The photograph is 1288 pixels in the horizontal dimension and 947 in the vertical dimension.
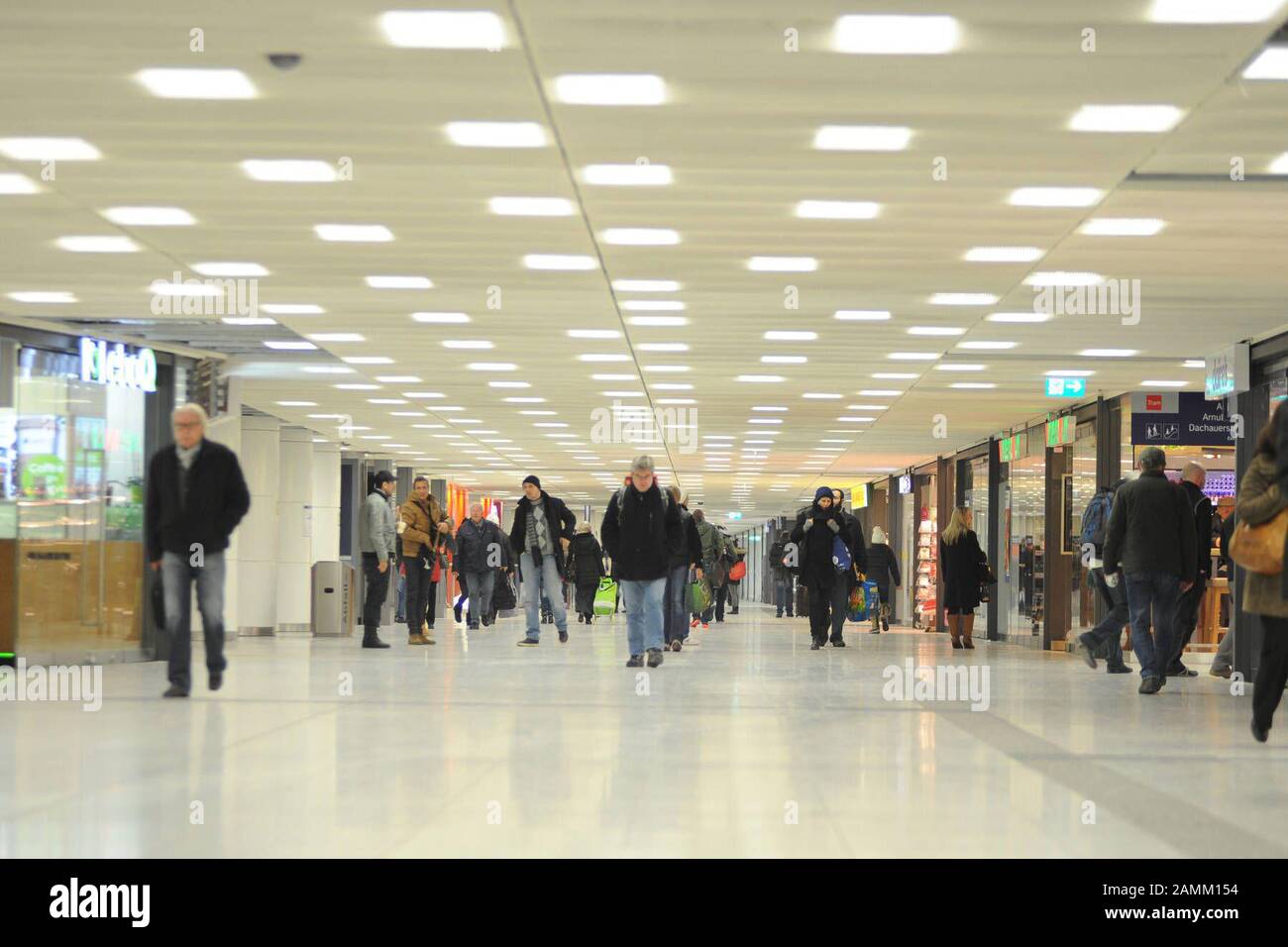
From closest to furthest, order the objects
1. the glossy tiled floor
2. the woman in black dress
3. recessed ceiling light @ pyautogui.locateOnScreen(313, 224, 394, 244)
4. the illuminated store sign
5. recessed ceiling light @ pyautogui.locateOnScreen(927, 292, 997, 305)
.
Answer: the glossy tiled floor
recessed ceiling light @ pyautogui.locateOnScreen(313, 224, 394, 244)
recessed ceiling light @ pyautogui.locateOnScreen(927, 292, 997, 305)
the illuminated store sign
the woman in black dress

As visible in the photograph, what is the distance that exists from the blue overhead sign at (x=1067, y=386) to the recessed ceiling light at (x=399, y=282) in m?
8.66

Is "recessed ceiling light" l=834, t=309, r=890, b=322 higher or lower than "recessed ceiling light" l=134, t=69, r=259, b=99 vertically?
lower

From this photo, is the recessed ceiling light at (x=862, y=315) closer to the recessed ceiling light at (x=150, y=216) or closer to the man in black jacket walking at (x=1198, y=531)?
the man in black jacket walking at (x=1198, y=531)

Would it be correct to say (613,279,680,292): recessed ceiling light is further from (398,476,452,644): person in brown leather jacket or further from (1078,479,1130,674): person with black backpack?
(398,476,452,644): person in brown leather jacket

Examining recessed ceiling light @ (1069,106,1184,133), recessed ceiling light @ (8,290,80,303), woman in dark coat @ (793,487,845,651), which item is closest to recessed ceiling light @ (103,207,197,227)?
recessed ceiling light @ (8,290,80,303)

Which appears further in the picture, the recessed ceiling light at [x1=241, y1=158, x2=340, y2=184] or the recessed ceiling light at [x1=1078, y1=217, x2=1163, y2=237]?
the recessed ceiling light at [x1=1078, y1=217, x2=1163, y2=237]

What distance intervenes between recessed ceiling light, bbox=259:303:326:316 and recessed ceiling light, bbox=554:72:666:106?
7241 mm

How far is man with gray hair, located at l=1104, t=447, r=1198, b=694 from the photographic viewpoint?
38.6 ft

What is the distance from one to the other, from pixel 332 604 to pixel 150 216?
1267cm

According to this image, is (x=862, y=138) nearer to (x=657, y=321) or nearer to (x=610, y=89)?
(x=610, y=89)

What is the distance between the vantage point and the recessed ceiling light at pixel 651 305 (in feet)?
45.2

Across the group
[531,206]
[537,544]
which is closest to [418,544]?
[537,544]

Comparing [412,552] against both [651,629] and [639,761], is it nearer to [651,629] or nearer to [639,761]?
[651,629]
